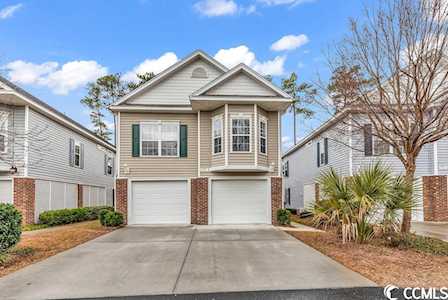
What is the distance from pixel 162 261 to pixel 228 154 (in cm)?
774

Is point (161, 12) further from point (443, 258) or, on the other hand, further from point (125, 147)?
point (443, 258)

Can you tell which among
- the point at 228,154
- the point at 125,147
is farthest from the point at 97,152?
the point at 228,154

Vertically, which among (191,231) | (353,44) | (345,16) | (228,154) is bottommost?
(191,231)

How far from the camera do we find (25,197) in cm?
1538

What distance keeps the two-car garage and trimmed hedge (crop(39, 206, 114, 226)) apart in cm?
201

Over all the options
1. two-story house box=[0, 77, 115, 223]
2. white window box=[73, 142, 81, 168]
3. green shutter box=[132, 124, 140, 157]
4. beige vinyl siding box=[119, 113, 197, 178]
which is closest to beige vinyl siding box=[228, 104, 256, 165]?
beige vinyl siding box=[119, 113, 197, 178]

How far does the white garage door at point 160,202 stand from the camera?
52.3 ft

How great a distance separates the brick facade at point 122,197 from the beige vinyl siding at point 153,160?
41 centimetres

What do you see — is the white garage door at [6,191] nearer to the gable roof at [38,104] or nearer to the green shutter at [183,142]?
the gable roof at [38,104]

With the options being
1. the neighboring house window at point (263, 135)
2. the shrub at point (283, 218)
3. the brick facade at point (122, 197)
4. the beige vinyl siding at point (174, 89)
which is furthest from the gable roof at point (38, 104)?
the shrub at point (283, 218)

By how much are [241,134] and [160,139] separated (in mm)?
3866

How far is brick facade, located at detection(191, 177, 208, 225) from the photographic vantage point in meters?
15.6

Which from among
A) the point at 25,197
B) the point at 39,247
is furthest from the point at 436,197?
the point at 25,197

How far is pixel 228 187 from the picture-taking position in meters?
15.9
